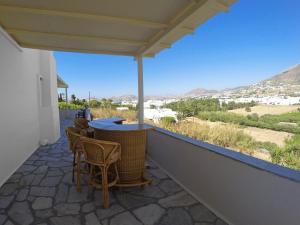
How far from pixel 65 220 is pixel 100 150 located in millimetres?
906

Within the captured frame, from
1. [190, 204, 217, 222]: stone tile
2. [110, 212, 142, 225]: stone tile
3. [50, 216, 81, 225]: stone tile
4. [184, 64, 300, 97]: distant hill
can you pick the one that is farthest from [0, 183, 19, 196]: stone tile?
[184, 64, 300, 97]: distant hill

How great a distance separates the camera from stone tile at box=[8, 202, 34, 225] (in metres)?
2.46

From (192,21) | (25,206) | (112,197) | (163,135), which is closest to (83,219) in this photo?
(112,197)

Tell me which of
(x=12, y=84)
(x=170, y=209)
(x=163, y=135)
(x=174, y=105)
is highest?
(x=12, y=84)

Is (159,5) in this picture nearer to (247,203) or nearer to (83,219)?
(247,203)

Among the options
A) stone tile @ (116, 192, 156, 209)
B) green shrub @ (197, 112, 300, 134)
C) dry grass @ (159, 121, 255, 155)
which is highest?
green shrub @ (197, 112, 300, 134)

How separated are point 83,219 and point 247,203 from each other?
190cm

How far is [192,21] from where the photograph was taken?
2.97 m

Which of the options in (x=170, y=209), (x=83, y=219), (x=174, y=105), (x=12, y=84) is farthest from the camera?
(x=174, y=105)

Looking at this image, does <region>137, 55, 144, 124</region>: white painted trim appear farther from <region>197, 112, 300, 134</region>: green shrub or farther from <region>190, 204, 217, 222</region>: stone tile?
<region>190, 204, 217, 222</region>: stone tile

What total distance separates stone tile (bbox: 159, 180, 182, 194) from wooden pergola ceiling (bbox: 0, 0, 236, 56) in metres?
2.55

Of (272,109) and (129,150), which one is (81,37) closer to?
(129,150)

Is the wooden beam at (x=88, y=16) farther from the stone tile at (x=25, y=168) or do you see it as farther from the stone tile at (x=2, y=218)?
the stone tile at (x=25, y=168)

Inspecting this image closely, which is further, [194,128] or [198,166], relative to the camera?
[194,128]
